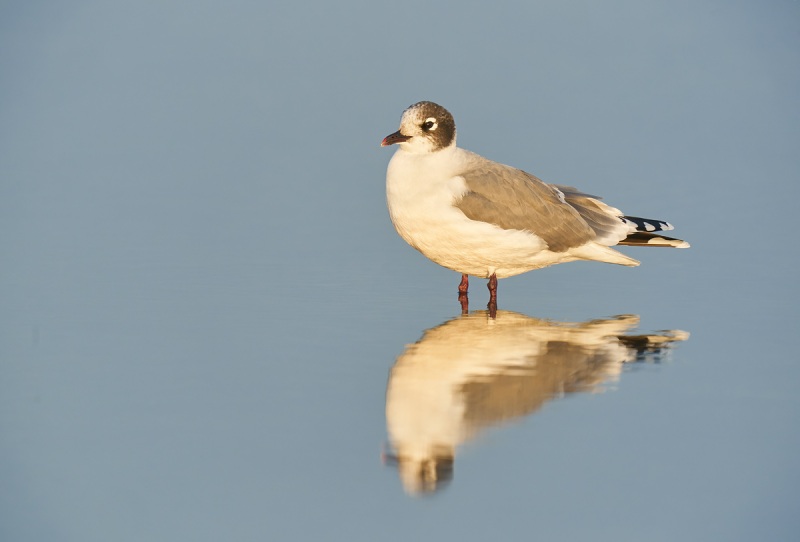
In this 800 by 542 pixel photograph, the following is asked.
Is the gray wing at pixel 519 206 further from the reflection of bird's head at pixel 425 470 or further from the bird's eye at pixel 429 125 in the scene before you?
the reflection of bird's head at pixel 425 470

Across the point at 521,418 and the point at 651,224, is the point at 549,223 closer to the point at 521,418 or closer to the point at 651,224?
the point at 651,224

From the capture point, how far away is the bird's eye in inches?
362

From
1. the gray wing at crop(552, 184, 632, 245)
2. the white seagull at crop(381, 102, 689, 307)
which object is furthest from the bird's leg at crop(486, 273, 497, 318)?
the gray wing at crop(552, 184, 632, 245)

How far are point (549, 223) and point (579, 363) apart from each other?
84.0 inches

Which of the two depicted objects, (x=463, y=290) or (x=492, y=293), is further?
(x=463, y=290)

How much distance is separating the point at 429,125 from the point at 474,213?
32.2 inches

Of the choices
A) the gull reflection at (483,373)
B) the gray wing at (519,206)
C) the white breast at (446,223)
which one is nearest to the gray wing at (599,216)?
the gray wing at (519,206)

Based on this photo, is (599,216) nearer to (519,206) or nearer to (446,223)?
(519,206)

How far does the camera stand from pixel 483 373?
7.05 meters

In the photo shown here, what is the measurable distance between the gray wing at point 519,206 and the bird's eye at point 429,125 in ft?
1.40

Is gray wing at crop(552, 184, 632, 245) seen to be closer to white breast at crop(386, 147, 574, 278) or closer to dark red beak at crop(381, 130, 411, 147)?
white breast at crop(386, 147, 574, 278)

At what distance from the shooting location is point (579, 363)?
24.2 ft

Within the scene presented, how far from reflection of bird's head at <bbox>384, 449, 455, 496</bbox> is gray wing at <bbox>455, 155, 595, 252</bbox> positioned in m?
3.45

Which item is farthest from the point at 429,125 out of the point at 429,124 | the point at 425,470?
the point at 425,470
